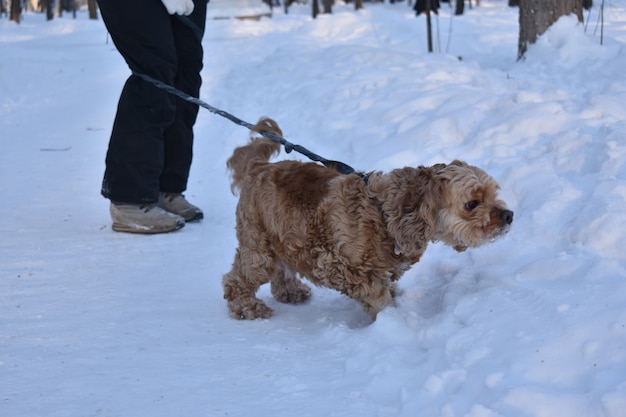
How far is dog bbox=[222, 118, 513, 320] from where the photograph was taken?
3.75m

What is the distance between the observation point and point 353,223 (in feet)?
12.8

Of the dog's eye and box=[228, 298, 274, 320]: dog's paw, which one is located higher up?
the dog's eye

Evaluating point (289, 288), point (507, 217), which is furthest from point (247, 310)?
point (507, 217)

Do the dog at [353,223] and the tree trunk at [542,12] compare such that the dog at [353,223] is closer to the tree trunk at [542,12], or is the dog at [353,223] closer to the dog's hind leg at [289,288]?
the dog's hind leg at [289,288]

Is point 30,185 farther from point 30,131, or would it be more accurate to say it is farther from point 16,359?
point 16,359

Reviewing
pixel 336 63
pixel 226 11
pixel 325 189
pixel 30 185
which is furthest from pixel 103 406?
pixel 226 11

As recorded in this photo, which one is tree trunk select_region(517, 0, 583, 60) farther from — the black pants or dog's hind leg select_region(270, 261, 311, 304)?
dog's hind leg select_region(270, 261, 311, 304)

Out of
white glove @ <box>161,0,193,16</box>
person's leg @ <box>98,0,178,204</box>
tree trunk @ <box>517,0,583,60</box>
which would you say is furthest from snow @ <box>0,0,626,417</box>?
white glove @ <box>161,0,193,16</box>

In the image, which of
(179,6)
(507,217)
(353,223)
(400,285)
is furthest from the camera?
(179,6)

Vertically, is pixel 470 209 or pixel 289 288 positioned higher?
pixel 470 209

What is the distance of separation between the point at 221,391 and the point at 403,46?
11973mm

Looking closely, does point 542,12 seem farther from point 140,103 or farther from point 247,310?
point 247,310

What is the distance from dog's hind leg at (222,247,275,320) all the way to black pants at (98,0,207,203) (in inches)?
70.4

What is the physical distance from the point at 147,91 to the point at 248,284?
7.04ft
